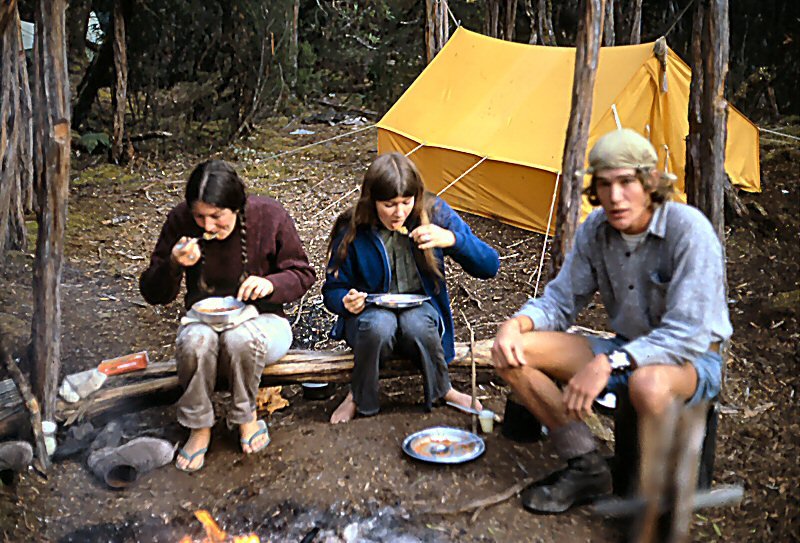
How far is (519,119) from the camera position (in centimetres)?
701

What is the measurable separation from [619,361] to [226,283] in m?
1.67

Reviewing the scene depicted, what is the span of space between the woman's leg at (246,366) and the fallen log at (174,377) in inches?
9.9

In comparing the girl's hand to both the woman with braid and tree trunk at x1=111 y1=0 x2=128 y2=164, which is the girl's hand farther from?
tree trunk at x1=111 y1=0 x2=128 y2=164

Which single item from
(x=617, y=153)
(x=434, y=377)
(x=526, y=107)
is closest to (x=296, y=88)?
(x=526, y=107)

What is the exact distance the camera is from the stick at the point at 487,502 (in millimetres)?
2895

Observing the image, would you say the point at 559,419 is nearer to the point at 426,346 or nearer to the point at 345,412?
the point at 426,346

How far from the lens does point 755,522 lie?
300 cm

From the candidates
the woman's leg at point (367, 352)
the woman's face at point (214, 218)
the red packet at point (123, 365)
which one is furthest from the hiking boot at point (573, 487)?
the red packet at point (123, 365)

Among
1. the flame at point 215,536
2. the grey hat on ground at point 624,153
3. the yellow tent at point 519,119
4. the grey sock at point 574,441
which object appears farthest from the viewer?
the yellow tent at point 519,119

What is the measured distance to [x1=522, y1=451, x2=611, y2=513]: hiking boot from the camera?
2844 millimetres

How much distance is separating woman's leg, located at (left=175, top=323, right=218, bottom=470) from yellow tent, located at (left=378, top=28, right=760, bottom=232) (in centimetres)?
390

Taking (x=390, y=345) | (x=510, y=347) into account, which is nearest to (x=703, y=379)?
(x=510, y=347)

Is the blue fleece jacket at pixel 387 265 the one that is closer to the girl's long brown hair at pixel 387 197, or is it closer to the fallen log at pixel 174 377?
the girl's long brown hair at pixel 387 197

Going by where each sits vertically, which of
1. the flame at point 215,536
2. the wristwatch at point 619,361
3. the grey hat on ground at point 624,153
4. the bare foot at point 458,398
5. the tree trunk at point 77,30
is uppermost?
the tree trunk at point 77,30
